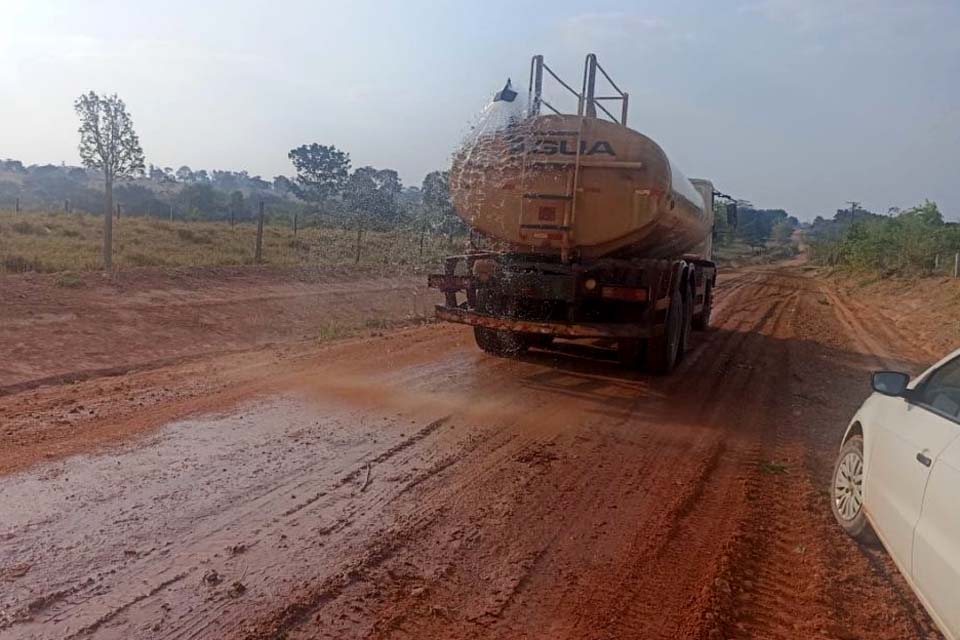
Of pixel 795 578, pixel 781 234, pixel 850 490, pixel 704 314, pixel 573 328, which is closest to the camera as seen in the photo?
pixel 795 578

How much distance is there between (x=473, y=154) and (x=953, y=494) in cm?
661

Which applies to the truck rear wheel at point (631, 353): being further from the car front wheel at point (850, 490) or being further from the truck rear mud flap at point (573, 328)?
the car front wheel at point (850, 490)

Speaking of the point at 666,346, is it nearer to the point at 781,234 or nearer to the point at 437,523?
the point at 437,523

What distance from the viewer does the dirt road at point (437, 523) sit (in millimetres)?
3352

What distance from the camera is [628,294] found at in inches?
332

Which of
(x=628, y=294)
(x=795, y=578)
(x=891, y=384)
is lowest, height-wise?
(x=795, y=578)

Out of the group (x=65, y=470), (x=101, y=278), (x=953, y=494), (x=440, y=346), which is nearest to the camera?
(x=953, y=494)

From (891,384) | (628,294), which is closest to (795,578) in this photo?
(891,384)

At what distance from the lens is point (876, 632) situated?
137 inches

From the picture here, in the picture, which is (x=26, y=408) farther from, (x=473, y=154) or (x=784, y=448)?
(x=784, y=448)

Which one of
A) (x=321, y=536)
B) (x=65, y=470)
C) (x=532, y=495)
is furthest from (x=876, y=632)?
(x=65, y=470)

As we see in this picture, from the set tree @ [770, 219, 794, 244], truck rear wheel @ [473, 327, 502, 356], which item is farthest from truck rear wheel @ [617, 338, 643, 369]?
tree @ [770, 219, 794, 244]

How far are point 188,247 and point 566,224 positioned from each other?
1719 cm

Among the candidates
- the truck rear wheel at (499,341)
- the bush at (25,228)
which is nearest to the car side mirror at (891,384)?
the truck rear wheel at (499,341)
